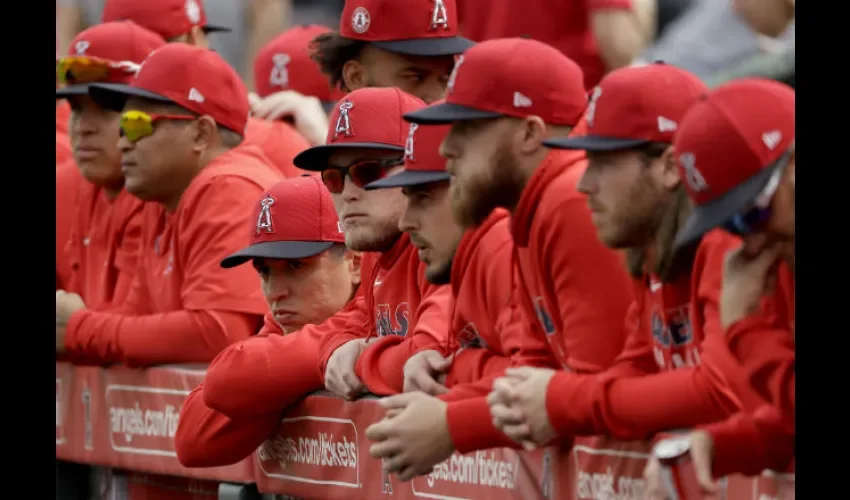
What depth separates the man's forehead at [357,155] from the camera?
6020mm

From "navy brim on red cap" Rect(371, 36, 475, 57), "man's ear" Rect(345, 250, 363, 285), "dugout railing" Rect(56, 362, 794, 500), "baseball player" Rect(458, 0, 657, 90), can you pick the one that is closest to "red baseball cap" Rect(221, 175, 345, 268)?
"man's ear" Rect(345, 250, 363, 285)

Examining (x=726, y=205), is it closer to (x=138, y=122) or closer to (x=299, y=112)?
(x=138, y=122)

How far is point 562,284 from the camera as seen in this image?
15.7 feet

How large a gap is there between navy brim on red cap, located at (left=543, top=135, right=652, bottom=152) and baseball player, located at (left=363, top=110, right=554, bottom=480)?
2.30ft

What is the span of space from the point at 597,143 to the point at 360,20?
278 cm

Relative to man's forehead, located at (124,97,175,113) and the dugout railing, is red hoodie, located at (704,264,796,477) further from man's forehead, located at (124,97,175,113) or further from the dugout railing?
man's forehead, located at (124,97,175,113)

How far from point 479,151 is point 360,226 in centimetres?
100

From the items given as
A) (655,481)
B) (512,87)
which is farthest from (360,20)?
(655,481)

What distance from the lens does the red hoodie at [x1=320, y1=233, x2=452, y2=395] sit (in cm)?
558

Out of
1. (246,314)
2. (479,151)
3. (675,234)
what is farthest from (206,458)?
(675,234)

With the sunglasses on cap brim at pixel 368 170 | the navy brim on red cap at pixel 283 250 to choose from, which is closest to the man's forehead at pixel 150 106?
the navy brim on red cap at pixel 283 250

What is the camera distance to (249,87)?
10.6m

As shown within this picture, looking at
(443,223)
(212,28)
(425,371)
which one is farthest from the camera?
(212,28)
